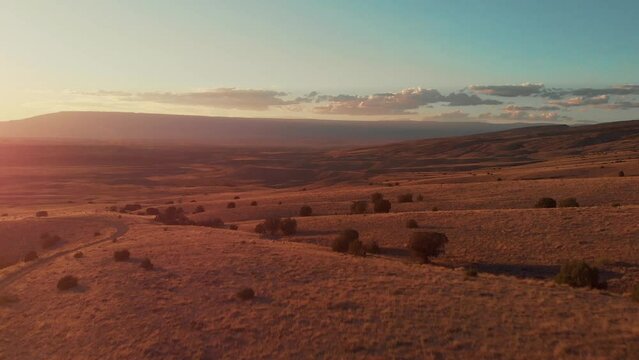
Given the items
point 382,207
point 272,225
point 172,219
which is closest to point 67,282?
point 272,225

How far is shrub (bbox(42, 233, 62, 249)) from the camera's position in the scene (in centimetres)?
3488

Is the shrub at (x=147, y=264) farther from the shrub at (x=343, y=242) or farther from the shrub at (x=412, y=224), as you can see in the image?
the shrub at (x=412, y=224)

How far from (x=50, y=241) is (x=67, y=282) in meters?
14.7

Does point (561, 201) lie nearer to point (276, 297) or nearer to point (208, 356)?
point (276, 297)

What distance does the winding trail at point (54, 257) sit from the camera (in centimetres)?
2500

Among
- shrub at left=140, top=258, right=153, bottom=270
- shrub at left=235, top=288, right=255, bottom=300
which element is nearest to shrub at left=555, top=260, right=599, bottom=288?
shrub at left=235, top=288, right=255, bottom=300

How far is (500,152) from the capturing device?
157 metres

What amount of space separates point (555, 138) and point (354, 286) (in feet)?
559

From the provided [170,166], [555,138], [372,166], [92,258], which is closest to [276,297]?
[92,258]

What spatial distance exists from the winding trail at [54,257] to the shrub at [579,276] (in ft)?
77.7

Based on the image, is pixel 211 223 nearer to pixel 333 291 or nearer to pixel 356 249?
pixel 356 249

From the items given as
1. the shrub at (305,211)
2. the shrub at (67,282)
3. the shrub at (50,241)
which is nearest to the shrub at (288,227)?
the shrub at (305,211)

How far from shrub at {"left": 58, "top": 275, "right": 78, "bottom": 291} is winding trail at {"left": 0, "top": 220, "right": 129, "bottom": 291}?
3.09 m

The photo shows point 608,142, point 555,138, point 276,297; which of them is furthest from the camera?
point 555,138
